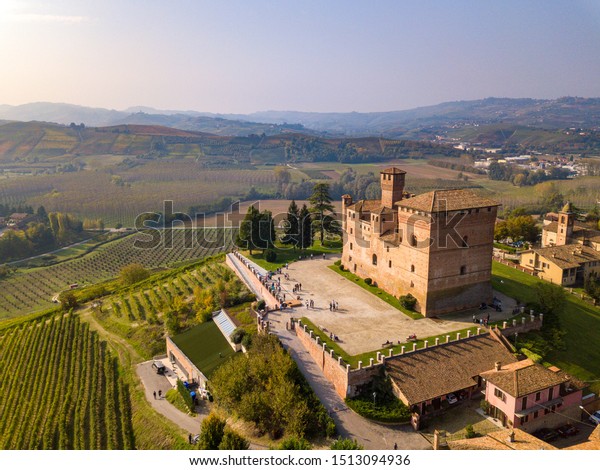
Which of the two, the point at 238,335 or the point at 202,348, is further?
the point at 202,348

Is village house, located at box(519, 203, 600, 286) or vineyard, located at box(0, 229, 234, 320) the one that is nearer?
village house, located at box(519, 203, 600, 286)

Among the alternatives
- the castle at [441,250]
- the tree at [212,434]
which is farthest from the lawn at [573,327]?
the tree at [212,434]

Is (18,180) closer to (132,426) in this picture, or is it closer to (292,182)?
(292,182)

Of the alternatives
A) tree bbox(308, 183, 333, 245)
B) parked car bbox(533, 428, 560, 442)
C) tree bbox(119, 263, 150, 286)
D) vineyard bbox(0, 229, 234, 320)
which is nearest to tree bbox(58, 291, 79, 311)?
tree bbox(119, 263, 150, 286)

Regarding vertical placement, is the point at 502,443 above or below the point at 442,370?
below

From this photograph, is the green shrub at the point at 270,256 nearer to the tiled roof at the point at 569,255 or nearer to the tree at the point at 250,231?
the tree at the point at 250,231

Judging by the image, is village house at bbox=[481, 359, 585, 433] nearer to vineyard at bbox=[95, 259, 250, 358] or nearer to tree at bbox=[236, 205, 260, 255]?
vineyard at bbox=[95, 259, 250, 358]

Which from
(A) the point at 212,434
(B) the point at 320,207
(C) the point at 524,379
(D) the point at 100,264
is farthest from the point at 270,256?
(D) the point at 100,264

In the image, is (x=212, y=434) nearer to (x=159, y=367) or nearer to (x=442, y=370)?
(x=442, y=370)
